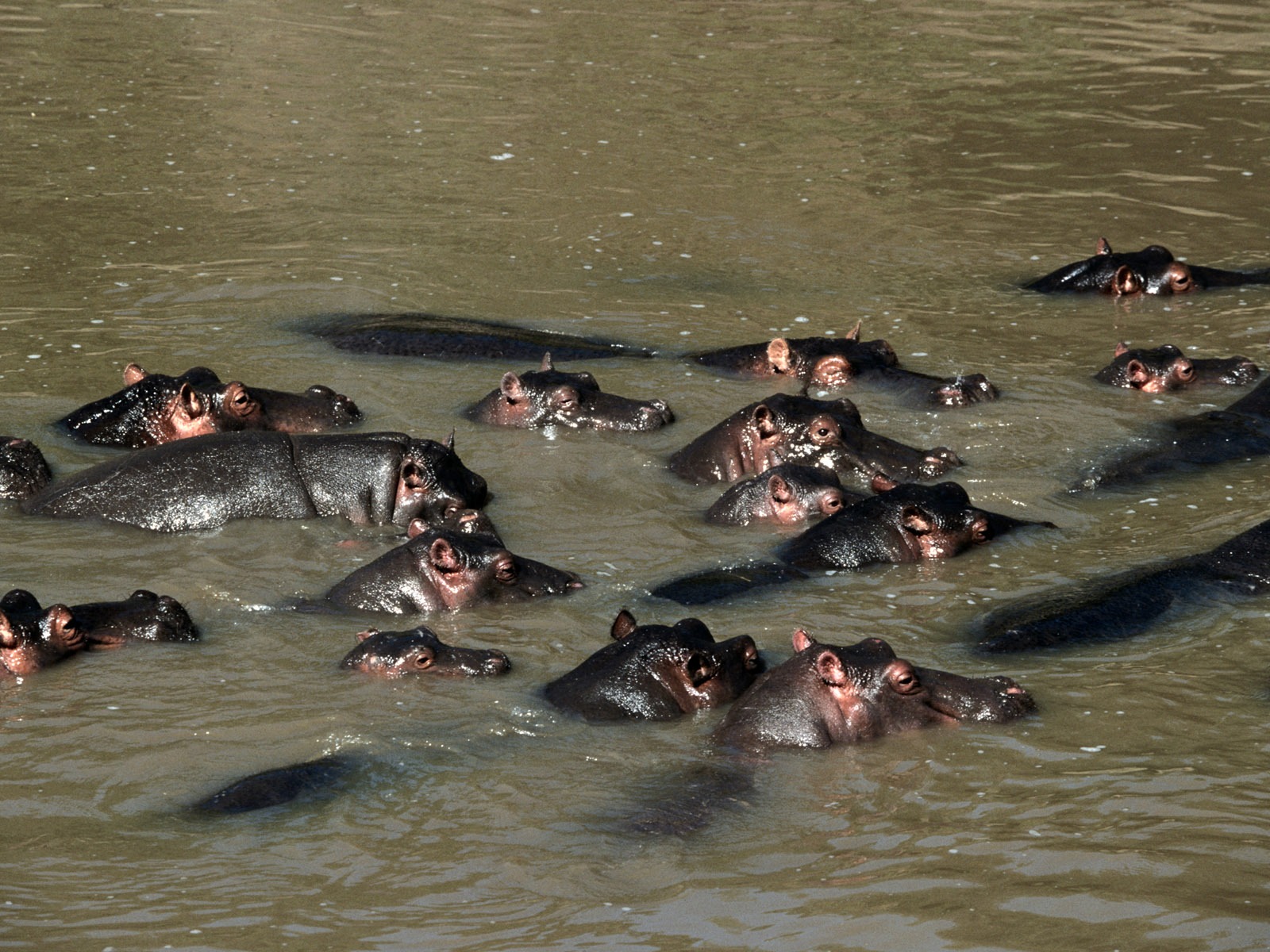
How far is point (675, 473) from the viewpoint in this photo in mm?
9625

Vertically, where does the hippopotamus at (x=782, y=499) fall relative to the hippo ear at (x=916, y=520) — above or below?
below

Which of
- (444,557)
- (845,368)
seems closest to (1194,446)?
(845,368)

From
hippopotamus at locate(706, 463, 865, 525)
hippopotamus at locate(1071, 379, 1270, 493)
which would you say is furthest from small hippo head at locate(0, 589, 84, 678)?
hippopotamus at locate(1071, 379, 1270, 493)

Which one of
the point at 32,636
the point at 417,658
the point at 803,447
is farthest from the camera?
the point at 803,447

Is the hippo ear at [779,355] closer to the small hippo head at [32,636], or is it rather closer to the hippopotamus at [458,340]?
the hippopotamus at [458,340]

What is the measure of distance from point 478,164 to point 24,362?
6525mm

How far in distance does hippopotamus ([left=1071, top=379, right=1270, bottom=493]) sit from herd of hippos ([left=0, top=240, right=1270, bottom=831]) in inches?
0.7

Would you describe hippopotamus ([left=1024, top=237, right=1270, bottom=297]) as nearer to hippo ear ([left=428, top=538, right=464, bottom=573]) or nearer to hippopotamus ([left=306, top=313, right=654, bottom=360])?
hippopotamus ([left=306, top=313, right=654, bottom=360])

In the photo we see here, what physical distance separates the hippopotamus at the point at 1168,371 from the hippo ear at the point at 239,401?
5.18m

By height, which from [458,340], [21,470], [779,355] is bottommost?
[21,470]

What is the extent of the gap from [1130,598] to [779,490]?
6.40 ft

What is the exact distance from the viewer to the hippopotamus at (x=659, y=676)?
20.9ft

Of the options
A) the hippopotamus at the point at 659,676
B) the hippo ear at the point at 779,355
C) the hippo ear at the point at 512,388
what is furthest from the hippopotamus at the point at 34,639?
the hippo ear at the point at 779,355

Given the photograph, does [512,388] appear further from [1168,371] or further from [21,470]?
[1168,371]
